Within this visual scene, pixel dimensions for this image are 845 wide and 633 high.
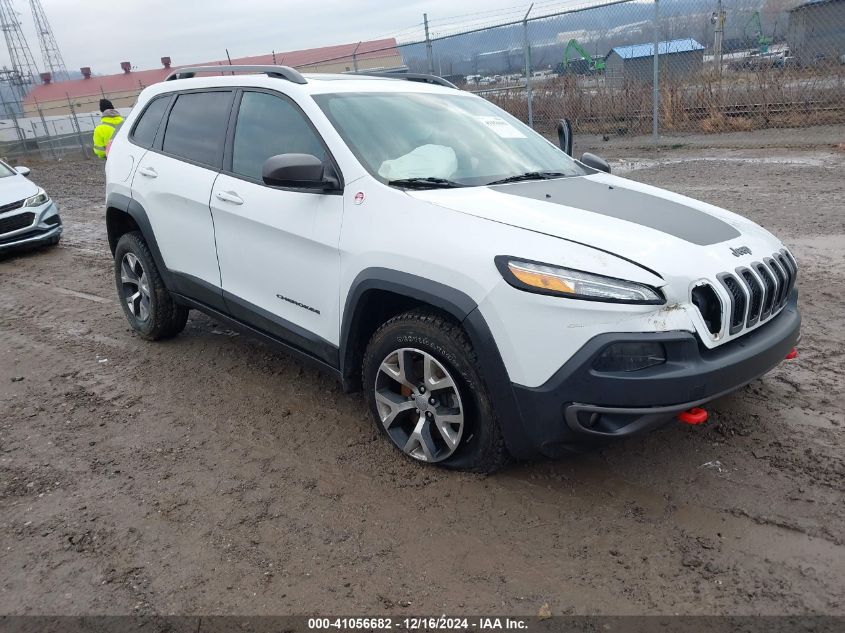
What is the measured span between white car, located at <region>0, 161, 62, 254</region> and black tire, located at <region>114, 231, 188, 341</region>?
14.2 ft

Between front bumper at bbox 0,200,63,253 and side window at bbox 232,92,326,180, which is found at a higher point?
side window at bbox 232,92,326,180

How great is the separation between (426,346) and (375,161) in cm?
99

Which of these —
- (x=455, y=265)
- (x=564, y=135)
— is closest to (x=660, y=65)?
(x=564, y=135)

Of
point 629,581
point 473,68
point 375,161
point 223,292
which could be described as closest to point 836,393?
point 629,581

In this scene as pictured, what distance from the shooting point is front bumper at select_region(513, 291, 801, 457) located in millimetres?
2447

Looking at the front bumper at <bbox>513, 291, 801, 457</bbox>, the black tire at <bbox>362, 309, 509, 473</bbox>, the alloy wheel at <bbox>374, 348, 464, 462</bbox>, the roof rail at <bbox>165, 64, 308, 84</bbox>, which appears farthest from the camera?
the roof rail at <bbox>165, 64, 308, 84</bbox>

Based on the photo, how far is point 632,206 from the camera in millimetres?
3123

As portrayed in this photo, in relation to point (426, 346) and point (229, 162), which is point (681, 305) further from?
point (229, 162)

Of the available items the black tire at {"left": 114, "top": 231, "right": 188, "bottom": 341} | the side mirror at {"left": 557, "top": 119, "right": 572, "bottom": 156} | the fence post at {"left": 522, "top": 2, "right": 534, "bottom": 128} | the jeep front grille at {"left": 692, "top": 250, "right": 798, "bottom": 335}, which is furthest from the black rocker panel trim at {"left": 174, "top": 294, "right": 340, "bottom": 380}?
the fence post at {"left": 522, "top": 2, "right": 534, "bottom": 128}

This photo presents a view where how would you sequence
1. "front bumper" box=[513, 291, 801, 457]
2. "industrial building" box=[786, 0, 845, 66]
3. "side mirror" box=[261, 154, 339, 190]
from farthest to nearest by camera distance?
"industrial building" box=[786, 0, 845, 66] < "side mirror" box=[261, 154, 339, 190] < "front bumper" box=[513, 291, 801, 457]

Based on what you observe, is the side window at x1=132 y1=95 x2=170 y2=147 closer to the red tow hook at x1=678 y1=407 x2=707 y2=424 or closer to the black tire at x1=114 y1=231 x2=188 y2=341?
the black tire at x1=114 y1=231 x2=188 y2=341

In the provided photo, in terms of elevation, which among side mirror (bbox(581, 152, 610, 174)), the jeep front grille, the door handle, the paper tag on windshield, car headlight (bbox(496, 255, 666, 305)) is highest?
the paper tag on windshield

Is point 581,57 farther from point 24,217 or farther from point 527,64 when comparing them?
point 24,217

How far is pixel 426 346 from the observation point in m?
2.92
